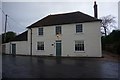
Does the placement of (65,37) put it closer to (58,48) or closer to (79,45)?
(58,48)

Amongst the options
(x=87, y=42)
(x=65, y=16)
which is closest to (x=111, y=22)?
(x=65, y=16)

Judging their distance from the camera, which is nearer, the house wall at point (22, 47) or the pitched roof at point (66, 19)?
the pitched roof at point (66, 19)

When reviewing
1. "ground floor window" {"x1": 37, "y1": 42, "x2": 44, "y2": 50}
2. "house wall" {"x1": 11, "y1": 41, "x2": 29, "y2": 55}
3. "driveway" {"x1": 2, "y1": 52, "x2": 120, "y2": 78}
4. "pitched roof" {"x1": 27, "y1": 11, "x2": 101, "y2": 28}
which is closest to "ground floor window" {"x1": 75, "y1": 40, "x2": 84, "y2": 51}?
"pitched roof" {"x1": 27, "y1": 11, "x2": 101, "y2": 28}

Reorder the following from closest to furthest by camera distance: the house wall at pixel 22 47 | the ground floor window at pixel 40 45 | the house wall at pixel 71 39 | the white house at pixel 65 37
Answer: the house wall at pixel 71 39
the white house at pixel 65 37
the ground floor window at pixel 40 45
the house wall at pixel 22 47

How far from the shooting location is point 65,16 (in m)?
32.5

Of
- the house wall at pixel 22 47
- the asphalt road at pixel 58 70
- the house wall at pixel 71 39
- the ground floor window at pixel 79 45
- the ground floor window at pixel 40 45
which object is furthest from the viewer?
the house wall at pixel 22 47

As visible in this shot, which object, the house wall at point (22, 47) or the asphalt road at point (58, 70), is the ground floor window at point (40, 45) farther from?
the asphalt road at point (58, 70)

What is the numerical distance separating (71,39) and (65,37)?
1069 mm

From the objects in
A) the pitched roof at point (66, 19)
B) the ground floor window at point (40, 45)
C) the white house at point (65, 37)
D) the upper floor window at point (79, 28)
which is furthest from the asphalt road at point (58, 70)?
the ground floor window at point (40, 45)

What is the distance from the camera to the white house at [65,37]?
2720cm

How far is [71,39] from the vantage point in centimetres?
2850

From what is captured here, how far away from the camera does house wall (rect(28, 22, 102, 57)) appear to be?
88.6ft

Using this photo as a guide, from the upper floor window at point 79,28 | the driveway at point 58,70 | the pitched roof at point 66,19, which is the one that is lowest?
the driveway at point 58,70

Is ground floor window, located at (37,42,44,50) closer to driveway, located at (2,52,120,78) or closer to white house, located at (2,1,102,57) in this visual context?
white house, located at (2,1,102,57)
